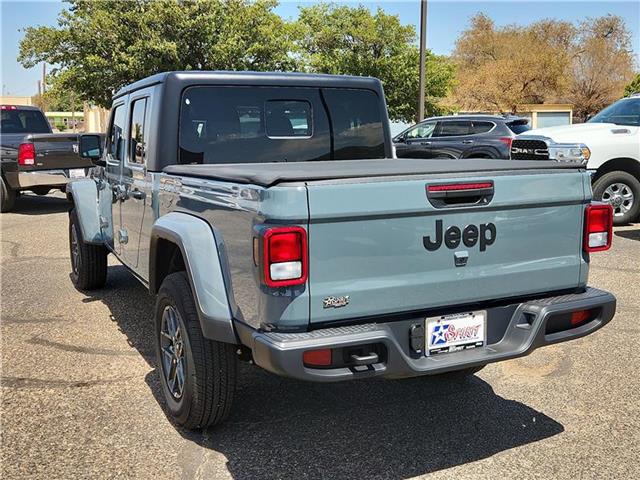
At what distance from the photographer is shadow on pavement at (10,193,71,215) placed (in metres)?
12.9

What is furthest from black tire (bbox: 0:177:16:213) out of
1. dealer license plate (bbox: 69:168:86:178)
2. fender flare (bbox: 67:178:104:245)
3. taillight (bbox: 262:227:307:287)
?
taillight (bbox: 262:227:307:287)

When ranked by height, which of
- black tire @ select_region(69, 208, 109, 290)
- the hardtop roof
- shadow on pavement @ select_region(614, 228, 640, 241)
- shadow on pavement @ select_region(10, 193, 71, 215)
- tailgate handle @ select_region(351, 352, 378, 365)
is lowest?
shadow on pavement @ select_region(10, 193, 71, 215)

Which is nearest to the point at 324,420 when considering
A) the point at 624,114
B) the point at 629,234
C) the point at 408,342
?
the point at 408,342

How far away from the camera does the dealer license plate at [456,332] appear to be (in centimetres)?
296

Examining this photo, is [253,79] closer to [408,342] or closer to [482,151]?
[408,342]

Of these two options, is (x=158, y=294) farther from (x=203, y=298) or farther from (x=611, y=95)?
(x=611, y=95)

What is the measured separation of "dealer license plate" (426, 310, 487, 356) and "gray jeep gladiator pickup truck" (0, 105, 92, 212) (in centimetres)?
924

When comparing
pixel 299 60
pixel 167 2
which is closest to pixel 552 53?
pixel 299 60

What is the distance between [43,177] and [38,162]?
0.89ft

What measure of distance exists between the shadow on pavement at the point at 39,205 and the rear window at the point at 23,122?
155 cm

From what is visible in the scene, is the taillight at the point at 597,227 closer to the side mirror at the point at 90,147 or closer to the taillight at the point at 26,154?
the side mirror at the point at 90,147

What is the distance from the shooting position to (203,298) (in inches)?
121

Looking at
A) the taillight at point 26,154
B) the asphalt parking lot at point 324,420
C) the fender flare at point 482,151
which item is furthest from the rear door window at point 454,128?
the asphalt parking lot at point 324,420

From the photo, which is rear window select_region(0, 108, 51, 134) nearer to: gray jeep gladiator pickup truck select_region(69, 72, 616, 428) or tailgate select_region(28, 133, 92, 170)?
tailgate select_region(28, 133, 92, 170)
